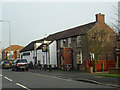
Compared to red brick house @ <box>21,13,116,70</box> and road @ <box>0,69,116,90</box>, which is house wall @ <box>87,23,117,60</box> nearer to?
red brick house @ <box>21,13,116,70</box>

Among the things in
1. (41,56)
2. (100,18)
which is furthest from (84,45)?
(41,56)

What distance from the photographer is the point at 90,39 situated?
89.0ft

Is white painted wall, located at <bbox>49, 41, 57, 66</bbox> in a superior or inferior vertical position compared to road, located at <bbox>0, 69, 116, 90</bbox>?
superior

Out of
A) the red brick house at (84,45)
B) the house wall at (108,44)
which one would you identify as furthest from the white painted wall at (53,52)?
the house wall at (108,44)

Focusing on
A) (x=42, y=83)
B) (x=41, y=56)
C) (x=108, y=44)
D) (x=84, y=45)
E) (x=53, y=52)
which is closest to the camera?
(x=42, y=83)

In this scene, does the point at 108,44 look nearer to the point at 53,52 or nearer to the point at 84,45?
the point at 84,45

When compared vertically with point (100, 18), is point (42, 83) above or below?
below

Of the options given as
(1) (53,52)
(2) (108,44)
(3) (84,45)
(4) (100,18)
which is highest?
(4) (100,18)

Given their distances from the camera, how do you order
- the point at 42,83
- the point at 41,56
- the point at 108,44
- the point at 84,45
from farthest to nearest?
the point at 41,56, the point at 108,44, the point at 84,45, the point at 42,83

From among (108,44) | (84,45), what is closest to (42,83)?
(84,45)

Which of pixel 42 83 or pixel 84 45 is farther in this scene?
pixel 84 45

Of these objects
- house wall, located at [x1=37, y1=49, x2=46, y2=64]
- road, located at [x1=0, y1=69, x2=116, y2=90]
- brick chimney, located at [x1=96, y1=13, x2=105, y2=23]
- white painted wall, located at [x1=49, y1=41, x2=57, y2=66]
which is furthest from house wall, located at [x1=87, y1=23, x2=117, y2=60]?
house wall, located at [x1=37, y1=49, x2=46, y2=64]

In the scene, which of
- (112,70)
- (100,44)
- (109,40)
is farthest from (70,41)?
(112,70)

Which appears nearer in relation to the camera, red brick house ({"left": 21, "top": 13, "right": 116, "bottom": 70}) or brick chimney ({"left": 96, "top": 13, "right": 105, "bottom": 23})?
red brick house ({"left": 21, "top": 13, "right": 116, "bottom": 70})
